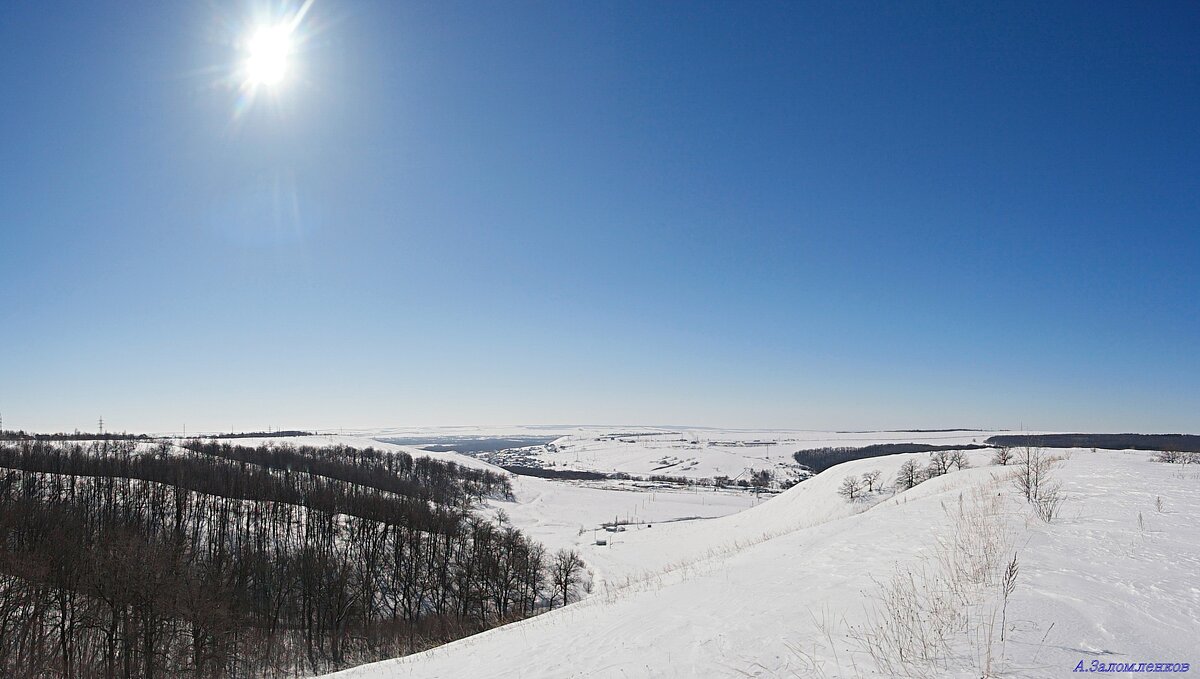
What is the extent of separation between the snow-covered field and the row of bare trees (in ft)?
77.1

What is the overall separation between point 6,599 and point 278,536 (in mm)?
43675

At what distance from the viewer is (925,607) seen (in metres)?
6.70

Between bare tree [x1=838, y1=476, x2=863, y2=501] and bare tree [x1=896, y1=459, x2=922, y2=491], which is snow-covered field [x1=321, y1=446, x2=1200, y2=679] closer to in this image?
bare tree [x1=838, y1=476, x2=863, y2=501]

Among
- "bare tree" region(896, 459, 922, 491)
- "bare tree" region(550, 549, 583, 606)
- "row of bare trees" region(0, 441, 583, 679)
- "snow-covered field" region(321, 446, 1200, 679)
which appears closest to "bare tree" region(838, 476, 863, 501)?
"bare tree" region(896, 459, 922, 491)

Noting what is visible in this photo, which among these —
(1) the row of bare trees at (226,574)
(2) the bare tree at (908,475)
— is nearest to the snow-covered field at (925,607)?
(1) the row of bare trees at (226,574)

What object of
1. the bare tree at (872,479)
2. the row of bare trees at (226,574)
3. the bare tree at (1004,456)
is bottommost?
the row of bare trees at (226,574)

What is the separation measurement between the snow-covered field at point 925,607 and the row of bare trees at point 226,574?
77.1ft

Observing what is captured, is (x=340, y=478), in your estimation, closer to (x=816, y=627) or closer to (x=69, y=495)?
(x=69, y=495)

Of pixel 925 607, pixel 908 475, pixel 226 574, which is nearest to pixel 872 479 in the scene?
pixel 908 475

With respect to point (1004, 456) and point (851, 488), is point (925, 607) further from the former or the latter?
point (1004, 456)

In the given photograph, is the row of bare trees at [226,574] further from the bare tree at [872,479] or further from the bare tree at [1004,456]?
the bare tree at [1004,456]

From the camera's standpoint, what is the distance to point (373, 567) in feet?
173

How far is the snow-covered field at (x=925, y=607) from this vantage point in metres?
5.17

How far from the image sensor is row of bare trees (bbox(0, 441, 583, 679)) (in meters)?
28.1
